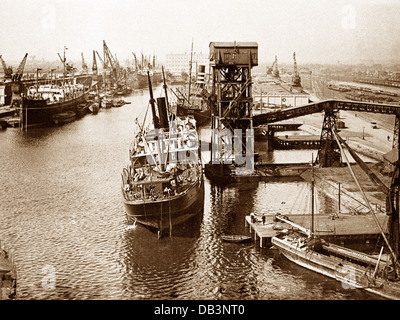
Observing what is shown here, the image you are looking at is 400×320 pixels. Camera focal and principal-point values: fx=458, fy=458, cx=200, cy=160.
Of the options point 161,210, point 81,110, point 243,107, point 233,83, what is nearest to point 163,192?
point 161,210

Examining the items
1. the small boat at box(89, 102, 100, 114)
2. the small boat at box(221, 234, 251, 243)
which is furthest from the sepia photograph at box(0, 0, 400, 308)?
the small boat at box(89, 102, 100, 114)

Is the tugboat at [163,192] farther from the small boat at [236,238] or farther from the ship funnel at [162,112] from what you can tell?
the ship funnel at [162,112]

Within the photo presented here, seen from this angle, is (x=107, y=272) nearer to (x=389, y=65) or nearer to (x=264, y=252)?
(x=264, y=252)

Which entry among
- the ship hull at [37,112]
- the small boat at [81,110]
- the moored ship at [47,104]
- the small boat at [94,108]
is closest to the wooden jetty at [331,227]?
the ship hull at [37,112]

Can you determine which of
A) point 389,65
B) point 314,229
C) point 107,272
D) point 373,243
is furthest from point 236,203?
point 389,65

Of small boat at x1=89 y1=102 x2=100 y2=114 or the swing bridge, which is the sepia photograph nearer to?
the swing bridge
